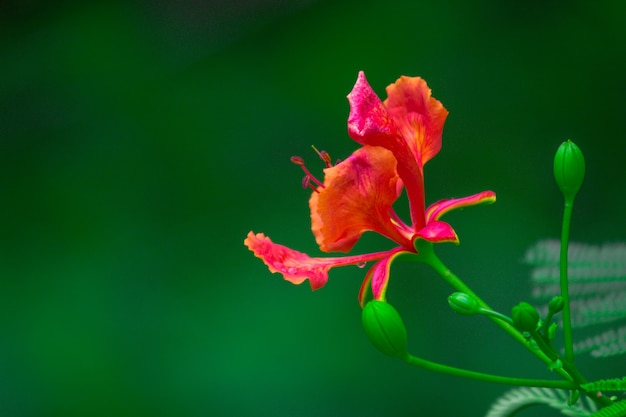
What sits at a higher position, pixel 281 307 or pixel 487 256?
pixel 281 307

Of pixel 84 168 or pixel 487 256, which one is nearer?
pixel 487 256

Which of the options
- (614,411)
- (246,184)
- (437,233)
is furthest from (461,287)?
(246,184)

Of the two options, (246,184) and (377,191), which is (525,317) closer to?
(377,191)

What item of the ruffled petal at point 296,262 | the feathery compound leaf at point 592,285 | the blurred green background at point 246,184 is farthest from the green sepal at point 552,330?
the blurred green background at point 246,184

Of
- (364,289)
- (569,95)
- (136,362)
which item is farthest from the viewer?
(136,362)

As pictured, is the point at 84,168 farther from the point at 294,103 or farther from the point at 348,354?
the point at 348,354

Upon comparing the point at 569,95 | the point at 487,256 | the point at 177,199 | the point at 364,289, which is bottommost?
the point at 364,289

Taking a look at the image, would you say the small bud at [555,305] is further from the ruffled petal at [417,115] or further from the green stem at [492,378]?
the ruffled petal at [417,115]

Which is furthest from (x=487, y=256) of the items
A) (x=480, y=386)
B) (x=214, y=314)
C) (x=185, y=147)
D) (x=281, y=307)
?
(x=185, y=147)
